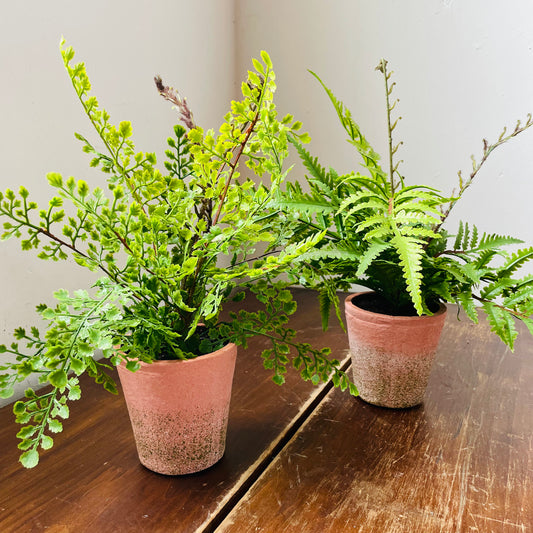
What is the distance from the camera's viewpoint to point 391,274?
24.3 inches

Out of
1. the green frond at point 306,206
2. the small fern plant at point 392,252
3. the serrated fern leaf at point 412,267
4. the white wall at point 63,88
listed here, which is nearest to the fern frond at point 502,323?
the small fern plant at point 392,252

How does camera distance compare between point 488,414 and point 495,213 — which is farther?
point 495,213

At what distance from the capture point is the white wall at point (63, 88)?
2.35ft

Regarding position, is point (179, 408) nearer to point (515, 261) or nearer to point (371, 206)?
point (371, 206)

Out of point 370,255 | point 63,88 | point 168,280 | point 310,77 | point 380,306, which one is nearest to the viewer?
point 168,280

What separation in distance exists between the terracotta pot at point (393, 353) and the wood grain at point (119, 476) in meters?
0.09

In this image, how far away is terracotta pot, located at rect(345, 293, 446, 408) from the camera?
615 mm

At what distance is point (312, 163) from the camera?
66 cm

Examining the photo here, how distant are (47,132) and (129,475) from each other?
542 mm

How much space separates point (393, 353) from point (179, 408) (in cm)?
29

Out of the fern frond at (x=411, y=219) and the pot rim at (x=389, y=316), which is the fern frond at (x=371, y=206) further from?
Result: the pot rim at (x=389, y=316)

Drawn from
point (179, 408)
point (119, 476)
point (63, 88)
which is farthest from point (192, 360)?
point (63, 88)

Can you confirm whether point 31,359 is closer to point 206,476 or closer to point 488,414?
point 206,476

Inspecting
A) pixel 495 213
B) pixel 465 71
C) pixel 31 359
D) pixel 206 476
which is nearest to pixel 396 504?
pixel 206 476
